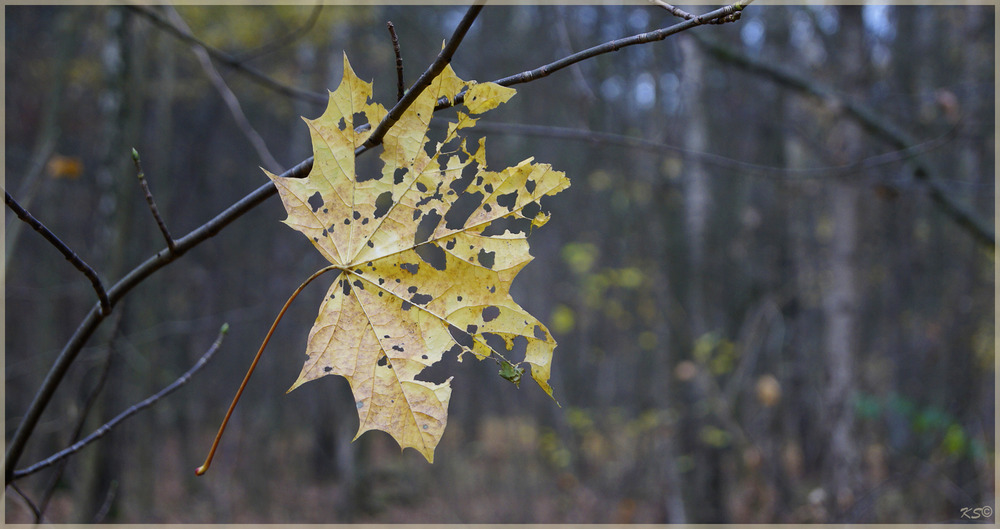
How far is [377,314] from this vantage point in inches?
31.3

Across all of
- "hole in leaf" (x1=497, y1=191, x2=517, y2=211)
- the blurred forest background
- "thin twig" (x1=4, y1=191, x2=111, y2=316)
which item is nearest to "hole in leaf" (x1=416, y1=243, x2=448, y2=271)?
"hole in leaf" (x1=497, y1=191, x2=517, y2=211)

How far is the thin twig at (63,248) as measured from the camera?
670 millimetres

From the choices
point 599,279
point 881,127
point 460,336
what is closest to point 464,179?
point 599,279

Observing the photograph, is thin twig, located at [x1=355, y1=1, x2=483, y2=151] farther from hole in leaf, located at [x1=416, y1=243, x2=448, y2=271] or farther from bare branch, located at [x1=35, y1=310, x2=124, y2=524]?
bare branch, located at [x1=35, y1=310, x2=124, y2=524]

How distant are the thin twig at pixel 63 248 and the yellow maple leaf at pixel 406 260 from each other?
27 cm

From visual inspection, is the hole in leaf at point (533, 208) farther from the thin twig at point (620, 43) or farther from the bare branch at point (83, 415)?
the bare branch at point (83, 415)

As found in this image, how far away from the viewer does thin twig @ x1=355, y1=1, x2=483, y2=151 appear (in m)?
0.66

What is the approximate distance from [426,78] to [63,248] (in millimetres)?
532

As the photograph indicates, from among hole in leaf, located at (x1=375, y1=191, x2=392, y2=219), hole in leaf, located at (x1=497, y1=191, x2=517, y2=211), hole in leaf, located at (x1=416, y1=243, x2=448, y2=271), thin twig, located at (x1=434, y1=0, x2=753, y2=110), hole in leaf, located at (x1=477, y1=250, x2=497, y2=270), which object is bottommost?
hole in leaf, located at (x1=477, y1=250, x2=497, y2=270)

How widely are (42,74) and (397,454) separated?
8.72 meters

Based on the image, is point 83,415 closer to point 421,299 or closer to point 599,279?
point 421,299

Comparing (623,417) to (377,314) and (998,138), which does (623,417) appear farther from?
(377,314)

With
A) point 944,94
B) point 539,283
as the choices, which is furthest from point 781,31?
point 944,94

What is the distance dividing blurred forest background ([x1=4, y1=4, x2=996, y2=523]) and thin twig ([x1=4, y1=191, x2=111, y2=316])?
259 centimetres
